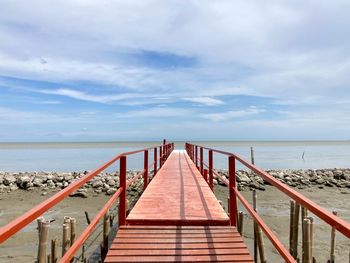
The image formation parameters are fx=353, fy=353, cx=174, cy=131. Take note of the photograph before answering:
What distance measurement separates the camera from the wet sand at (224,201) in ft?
34.1

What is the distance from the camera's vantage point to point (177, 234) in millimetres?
4953

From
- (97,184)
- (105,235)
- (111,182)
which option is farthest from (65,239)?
(111,182)

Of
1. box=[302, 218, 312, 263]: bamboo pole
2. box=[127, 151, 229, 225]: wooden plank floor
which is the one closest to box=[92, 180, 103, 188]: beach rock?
box=[127, 151, 229, 225]: wooden plank floor

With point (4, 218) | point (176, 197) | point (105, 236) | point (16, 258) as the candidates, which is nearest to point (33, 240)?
point (16, 258)

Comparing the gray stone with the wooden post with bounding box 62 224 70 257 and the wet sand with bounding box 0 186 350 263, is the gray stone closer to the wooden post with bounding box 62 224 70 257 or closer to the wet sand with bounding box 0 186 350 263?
the wet sand with bounding box 0 186 350 263

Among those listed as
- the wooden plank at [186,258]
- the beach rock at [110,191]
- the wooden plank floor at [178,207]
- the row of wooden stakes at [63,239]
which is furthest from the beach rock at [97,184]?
the wooden plank at [186,258]

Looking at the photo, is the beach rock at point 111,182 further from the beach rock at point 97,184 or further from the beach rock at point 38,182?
the beach rock at point 38,182

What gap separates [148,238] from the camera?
4.77 metres

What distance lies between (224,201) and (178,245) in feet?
45.1

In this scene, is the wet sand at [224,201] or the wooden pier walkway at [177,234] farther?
the wet sand at [224,201]

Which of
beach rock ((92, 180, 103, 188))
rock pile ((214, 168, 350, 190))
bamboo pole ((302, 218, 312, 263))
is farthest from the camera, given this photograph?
rock pile ((214, 168, 350, 190))

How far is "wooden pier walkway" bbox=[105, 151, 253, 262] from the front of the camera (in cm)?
416

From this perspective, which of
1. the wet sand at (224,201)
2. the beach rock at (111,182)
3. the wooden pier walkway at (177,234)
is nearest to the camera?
the wooden pier walkway at (177,234)

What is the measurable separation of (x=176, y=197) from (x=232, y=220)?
213 cm
